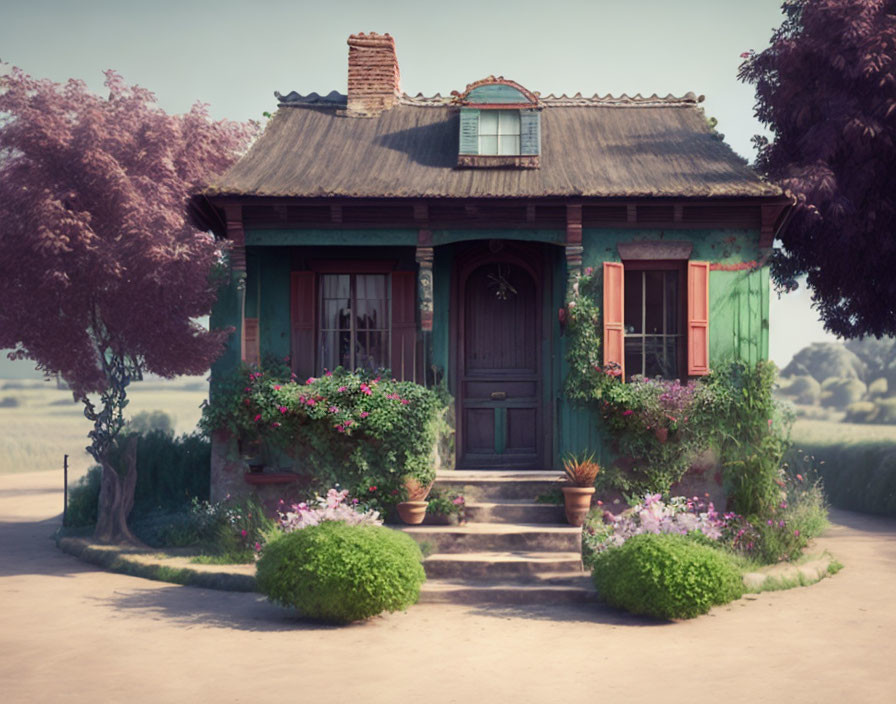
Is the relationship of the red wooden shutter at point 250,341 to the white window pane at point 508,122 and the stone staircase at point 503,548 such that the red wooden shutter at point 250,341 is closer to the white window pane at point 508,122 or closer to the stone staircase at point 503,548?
the stone staircase at point 503,548

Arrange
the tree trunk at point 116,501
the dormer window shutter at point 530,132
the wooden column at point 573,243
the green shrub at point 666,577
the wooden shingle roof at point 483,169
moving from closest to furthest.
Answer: the green shrub at point 666,577 → the wooden shingle roof at point 483,169 → the wooden column at point 573,243 → the tree trunk at point 116,501 → the dormer window shutter at point 530,132

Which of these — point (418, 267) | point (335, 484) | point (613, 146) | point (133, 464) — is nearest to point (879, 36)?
point (613, 146)

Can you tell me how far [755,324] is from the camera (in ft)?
38.6

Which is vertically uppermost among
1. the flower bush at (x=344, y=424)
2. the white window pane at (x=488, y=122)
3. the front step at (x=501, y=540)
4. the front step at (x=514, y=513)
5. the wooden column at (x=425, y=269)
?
the white window pane at (x=488, y=122)

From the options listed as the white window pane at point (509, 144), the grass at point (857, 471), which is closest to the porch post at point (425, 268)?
the white window pane at point (509, 144)

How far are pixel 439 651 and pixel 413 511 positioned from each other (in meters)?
3.33

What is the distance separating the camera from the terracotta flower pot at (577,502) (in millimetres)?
10336

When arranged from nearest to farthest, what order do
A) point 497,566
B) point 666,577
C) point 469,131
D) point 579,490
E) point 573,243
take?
point 666,577 < point 497,566 < point 579,490 < point 573,243 < point 469,131

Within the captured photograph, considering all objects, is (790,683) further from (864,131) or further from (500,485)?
(864,131)

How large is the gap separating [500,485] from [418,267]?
3.41 meters

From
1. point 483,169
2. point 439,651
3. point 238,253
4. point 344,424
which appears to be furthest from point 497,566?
point 483,169

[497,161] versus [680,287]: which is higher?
[497,161]

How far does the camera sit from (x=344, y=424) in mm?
10609

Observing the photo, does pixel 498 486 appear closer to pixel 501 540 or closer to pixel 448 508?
pixel 448 508
